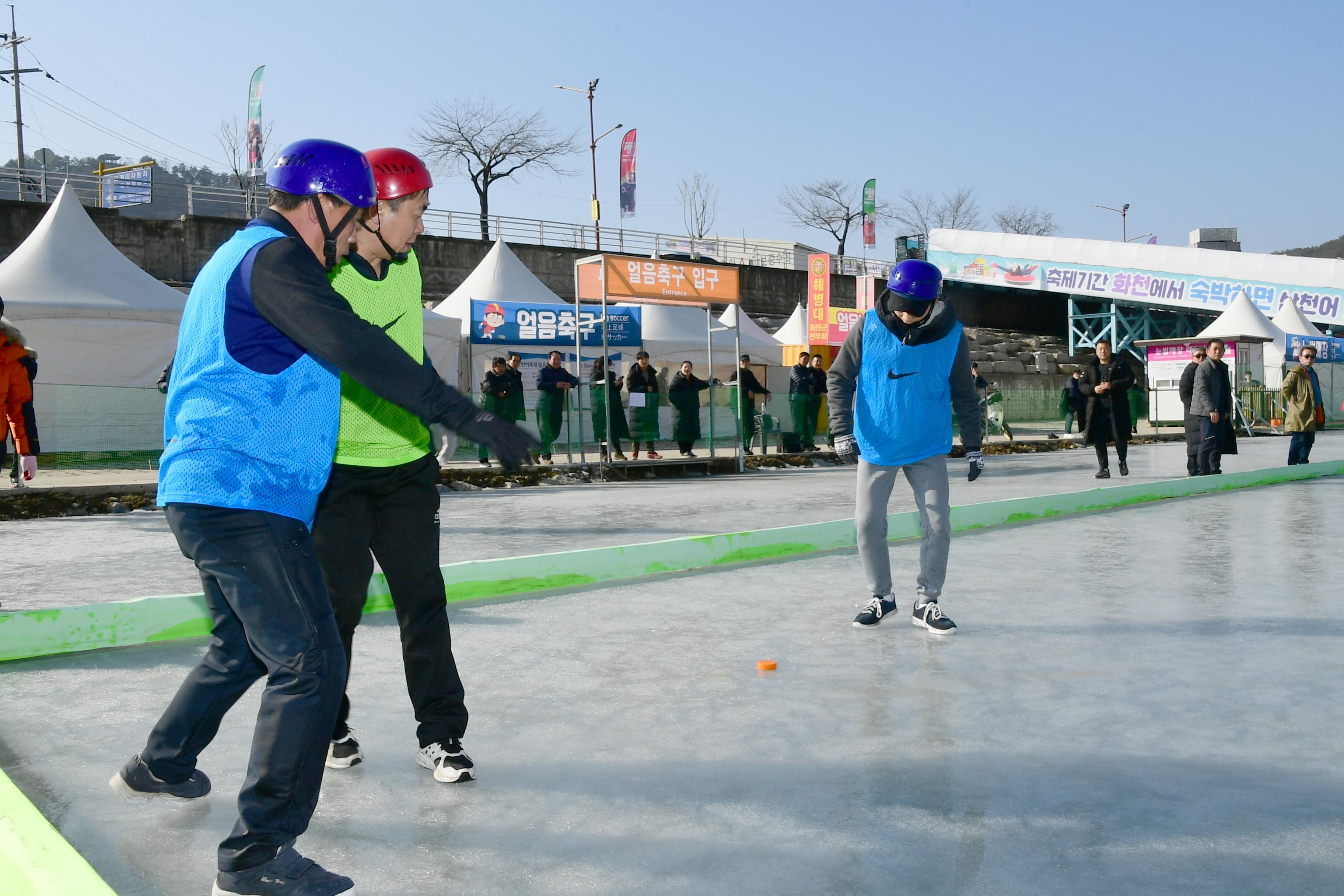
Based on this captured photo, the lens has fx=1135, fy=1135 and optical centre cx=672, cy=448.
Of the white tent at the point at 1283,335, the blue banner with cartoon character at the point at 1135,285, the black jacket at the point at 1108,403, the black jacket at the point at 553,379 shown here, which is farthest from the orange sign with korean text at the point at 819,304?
the white tent at the point at 1283,335

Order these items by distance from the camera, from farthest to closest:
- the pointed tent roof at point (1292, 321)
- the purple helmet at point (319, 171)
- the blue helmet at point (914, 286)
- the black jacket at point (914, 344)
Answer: the pointed tent roof at point (1292, 321) < the black jacket at point (914, 344) < the blue helmet at point (914, 286) < the purple helmet at point (319, 171)

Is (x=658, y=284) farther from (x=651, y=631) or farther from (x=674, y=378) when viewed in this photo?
(x=651, y=631)

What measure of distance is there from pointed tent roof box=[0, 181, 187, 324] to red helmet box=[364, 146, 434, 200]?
579 inches

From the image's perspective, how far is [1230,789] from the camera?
284 centimetres

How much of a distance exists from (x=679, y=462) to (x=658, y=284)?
2.50 metres

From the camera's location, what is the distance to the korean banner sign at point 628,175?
43.9 metres

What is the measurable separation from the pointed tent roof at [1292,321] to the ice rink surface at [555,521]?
1673cm

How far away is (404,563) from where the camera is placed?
3.01 meters

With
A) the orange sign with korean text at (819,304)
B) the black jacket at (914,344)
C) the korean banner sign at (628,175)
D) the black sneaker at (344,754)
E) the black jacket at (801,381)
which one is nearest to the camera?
the black sneaker at (344,754)

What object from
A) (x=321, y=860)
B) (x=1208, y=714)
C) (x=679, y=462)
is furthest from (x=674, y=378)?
(x=321, y=860)

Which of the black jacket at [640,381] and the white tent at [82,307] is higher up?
the white tent at [82,307]

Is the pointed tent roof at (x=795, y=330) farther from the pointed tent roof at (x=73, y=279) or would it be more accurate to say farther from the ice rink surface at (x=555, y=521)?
the pointed tent roof at (x=73, y=279)

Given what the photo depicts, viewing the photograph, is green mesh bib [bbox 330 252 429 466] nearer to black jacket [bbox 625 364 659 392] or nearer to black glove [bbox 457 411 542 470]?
black glove [bbox 457 411 542 470]

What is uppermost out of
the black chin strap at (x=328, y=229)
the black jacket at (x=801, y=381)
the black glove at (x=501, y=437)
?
the black chin strap at (x=328, y=229)
